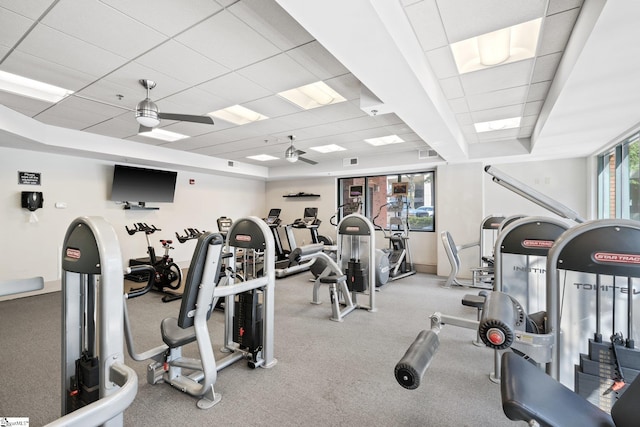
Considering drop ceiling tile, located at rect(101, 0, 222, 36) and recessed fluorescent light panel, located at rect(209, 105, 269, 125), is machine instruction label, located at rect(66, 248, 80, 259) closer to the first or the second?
drop ceiling tile, located at rect(101, 0, 222, 36)

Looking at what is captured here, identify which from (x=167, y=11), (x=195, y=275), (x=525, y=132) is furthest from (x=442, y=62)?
(x=525, y=132)

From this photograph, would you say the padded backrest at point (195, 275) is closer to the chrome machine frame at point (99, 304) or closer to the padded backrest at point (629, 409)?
the chrome machine frame at point (99, 304)

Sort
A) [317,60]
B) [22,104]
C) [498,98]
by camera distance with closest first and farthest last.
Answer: [317,60] → [498,98] → [22,104]

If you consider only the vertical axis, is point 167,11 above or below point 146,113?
above

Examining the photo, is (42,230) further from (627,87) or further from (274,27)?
(627,87)

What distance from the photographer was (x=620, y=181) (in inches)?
177

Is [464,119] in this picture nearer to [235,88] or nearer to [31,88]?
[235,88]

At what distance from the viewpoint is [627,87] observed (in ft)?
8.34

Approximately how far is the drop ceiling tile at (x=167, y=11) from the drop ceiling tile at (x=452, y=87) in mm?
2343

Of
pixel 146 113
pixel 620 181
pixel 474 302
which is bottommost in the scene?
pixel 474 302

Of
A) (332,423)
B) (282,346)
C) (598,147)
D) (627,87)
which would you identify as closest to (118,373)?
(332,423)

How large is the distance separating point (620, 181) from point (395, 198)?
4068mm

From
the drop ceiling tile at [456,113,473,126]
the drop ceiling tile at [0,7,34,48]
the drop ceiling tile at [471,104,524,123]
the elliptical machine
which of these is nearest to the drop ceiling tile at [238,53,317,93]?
the drop ceiling tile at [0,7,34,48]

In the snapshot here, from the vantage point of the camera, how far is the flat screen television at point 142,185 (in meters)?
5.95
